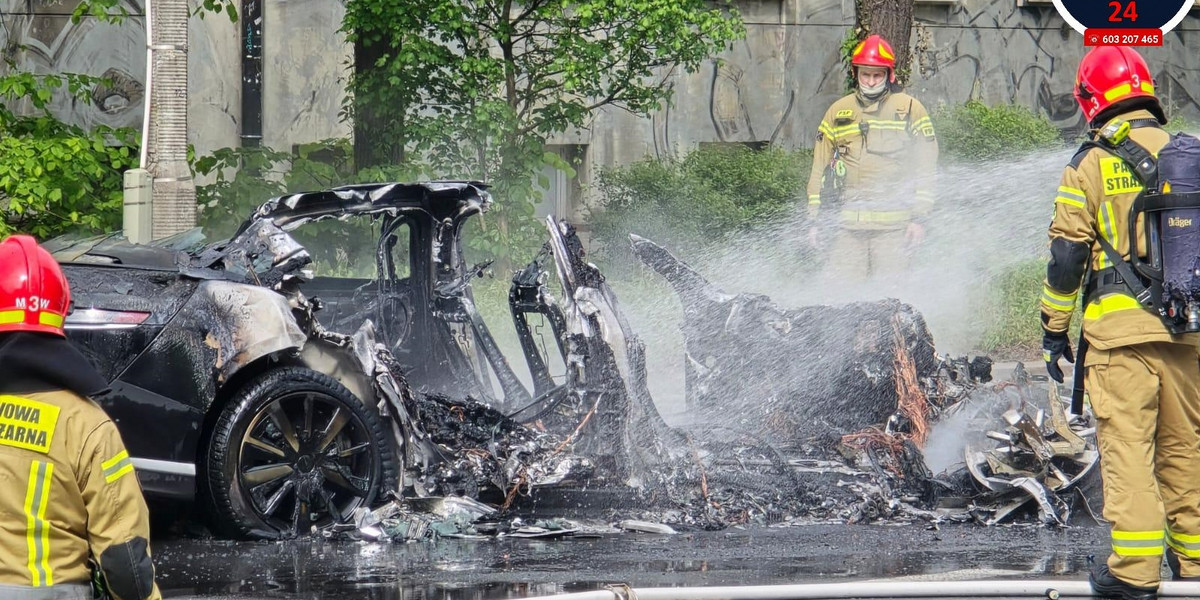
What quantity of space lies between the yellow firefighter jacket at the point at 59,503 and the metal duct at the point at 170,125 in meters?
6.11

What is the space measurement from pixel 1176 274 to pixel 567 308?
8.37 feet

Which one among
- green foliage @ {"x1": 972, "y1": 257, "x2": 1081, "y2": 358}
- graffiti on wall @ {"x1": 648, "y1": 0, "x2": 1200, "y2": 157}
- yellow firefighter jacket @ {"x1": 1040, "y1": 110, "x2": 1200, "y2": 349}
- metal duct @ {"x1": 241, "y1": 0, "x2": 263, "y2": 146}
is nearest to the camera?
yellow firefighter jacket @ {"x1": 1040, "y1": 110, "x2": 1200, "y2": 349}

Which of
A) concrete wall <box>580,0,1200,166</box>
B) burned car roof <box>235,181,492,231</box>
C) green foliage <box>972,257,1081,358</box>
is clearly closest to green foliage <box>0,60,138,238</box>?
burned car roof <box>235,181,492,231</box>

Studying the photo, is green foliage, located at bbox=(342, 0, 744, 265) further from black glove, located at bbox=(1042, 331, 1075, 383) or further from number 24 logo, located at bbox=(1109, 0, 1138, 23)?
black glove, located at bbox=(1042, 331, 1075, 383)

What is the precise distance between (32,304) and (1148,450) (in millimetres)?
3814

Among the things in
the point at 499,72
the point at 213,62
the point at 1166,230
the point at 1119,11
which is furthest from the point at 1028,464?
the point at 213,62

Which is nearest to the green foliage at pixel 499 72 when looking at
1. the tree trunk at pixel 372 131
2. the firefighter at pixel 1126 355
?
the tree trunk at pixel 372 131

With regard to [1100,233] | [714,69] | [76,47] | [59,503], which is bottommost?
[59,503]

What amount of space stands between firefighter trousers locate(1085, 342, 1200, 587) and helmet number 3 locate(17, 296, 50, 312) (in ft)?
12.2

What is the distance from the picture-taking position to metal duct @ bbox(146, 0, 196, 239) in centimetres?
880

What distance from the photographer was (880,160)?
950 cm

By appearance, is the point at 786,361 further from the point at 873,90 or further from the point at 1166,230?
the point at 873,90

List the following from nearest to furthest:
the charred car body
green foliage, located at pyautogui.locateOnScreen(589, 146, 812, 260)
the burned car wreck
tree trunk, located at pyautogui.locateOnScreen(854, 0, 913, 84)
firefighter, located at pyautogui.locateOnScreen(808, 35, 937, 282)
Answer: the charred car body < the burned car wreck < firefighter, located at pyautogui.locateOnScreen(808, 35, 937, 282) < tree trunk, located at pyautogui.locateOnScreen(854, 0, 913, 84) < green foliage, located at pyautogui.locateOnScreen(589, 146, 812, 260)

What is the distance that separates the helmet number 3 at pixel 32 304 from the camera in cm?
298
